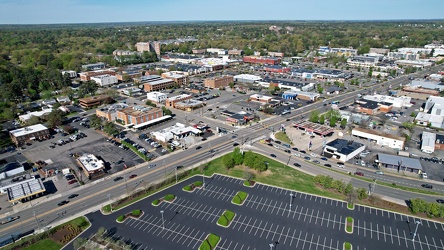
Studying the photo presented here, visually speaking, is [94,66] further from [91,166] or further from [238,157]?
[238,157]

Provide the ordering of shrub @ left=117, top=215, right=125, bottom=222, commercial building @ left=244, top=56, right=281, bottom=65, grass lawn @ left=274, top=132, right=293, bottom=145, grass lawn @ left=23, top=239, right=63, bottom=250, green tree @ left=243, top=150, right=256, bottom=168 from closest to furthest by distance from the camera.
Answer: grass lawn @ left=23, top=239, right=63, bottom=250, shrub @ left=117, top=215, right=125, bottom=222, green tree @ left=243, top=150, right=256, bottom=168, grass lawn @ left=274, top=132, right=293, bottom=145, commercial building @ left=244, top=56, right=281, bottom=65

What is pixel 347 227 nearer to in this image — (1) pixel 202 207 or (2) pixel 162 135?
(1) pixel 202 207

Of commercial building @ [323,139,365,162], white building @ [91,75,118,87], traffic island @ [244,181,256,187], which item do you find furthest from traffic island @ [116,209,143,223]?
white building @ [91,75,118,87]

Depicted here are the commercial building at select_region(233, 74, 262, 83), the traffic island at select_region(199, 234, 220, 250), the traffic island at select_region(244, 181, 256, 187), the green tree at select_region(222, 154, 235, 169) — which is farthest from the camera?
the commercial building at select_region(233, 74, 262, 83)

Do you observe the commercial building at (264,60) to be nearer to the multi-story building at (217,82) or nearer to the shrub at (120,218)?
the multi-story building at (217,82)

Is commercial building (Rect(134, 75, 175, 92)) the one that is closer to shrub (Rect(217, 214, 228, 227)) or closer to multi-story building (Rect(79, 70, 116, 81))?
multi-story building (Rect(79, 70, 116, 81))

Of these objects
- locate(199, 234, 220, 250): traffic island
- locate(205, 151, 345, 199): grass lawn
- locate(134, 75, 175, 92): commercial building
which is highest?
locate(134, 75, 175, 92): commercial building

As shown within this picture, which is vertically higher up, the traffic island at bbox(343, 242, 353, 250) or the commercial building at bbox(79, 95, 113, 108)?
the commercial building at bbox(79, 95, 113, 108)
